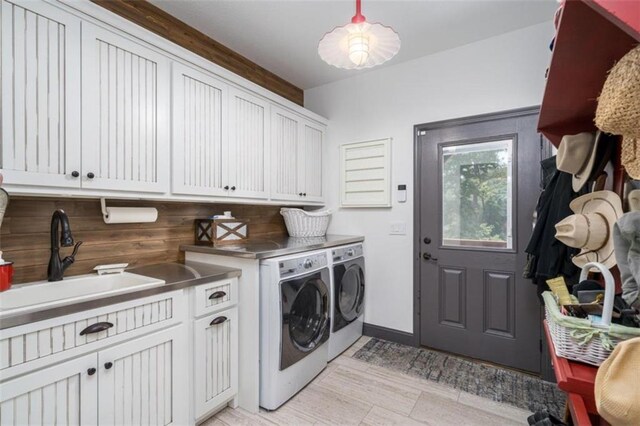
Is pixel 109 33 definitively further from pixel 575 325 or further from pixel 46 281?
pixel 575 325

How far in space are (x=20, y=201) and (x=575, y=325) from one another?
245cm

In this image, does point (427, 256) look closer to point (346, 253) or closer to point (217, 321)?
point (346, 253)

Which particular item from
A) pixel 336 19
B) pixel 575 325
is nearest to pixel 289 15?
pixel 336 19

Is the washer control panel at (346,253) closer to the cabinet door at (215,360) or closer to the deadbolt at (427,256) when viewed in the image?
the deadbolt at (427,256)

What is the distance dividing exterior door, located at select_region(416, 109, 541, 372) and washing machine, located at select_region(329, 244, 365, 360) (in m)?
0.58

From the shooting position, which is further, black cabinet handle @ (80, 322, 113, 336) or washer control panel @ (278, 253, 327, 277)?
washer control panel @ (278, 253, 327, 277)

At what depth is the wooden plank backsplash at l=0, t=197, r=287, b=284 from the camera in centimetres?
156

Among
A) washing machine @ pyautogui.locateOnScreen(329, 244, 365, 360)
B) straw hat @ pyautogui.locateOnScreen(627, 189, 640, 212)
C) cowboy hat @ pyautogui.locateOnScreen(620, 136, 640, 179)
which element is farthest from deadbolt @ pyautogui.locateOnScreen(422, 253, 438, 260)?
cowboy hat @ pyautogui.locateOnScreen(620, 136, 640, 179)

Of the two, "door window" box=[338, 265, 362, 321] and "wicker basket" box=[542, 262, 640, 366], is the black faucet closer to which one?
"door window" box=[338, 265, 362, 321]

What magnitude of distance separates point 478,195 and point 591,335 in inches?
76.6

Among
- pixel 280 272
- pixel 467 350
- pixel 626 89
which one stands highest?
pixel 626 89

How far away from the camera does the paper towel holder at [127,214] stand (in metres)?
1.80

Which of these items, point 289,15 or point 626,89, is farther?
point 289,15

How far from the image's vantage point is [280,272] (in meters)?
1.92
